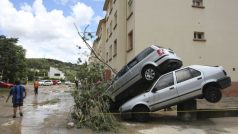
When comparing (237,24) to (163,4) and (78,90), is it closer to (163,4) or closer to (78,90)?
(163,4)

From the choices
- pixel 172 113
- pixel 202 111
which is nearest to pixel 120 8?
pixel 172 113

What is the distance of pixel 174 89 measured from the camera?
14.1 m

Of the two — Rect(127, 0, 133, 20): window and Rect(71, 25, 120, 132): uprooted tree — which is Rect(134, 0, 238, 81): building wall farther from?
Rect(71, 25, 120, 132): uprooted tree

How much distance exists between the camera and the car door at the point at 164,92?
14.1m

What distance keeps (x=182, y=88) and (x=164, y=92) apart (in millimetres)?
684

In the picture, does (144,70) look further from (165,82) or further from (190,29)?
(190,29)

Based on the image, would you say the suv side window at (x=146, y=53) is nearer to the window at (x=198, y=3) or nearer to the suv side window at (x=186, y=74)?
the suv side window at (x=186, y=74)

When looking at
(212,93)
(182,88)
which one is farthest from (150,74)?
(212,93)

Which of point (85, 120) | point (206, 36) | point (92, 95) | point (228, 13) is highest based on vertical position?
point (228, 13)

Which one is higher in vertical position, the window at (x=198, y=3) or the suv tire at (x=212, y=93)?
the window at (x=198, y=3)

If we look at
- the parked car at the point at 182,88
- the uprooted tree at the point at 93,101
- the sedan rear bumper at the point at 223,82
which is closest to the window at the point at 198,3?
the parked car at the point at 182,88

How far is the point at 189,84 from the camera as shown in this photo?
1398 centimetres

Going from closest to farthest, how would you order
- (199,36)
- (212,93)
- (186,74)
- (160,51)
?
(212,93), (186,74), (160,51), (199,36)

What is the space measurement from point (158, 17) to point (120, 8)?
211 inches
